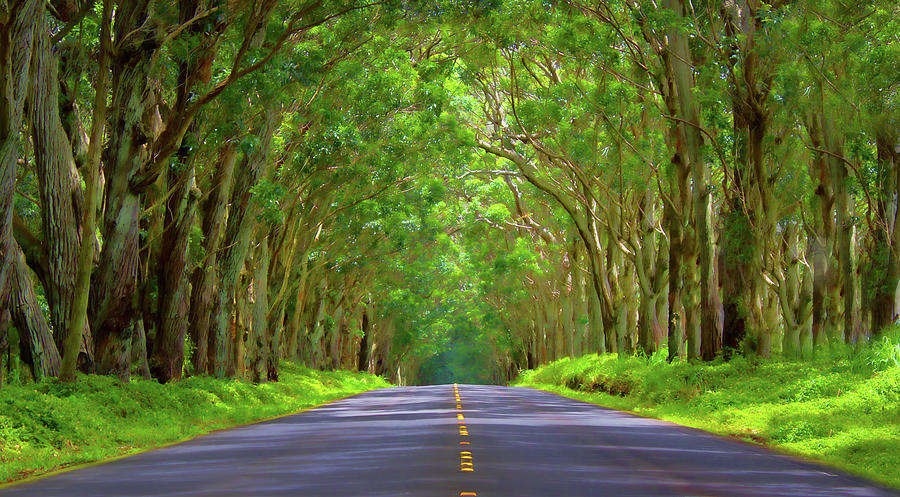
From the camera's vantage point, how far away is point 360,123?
3281cm

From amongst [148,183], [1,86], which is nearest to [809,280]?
[148,183]

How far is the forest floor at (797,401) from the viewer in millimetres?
14820

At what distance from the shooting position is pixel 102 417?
57.7ft

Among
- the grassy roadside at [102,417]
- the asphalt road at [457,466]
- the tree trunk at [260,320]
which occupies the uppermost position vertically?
the tree trunk at [260,320]

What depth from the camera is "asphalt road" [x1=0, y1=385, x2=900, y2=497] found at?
10.6 m

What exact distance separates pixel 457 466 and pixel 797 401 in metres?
9.99

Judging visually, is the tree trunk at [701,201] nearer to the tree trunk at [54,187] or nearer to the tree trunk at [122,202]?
the tree trunk at [122,202]

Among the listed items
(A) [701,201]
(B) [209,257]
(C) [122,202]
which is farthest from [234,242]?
(A) [701,201]

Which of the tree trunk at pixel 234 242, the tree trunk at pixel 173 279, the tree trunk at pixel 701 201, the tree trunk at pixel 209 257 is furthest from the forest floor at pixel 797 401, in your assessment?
the tree trunk at pixel 209 257

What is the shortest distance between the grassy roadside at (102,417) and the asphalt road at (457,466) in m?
0.71

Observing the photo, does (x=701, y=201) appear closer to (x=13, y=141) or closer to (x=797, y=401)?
(x=797, y=401)

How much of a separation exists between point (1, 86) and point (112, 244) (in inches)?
184

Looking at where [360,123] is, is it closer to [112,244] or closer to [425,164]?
[425,164]

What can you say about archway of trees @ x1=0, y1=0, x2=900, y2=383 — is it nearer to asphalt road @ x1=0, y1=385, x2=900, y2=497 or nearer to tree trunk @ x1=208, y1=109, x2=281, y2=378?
tree trunk @ x1=208, y1=109, x2=281, y2=378
